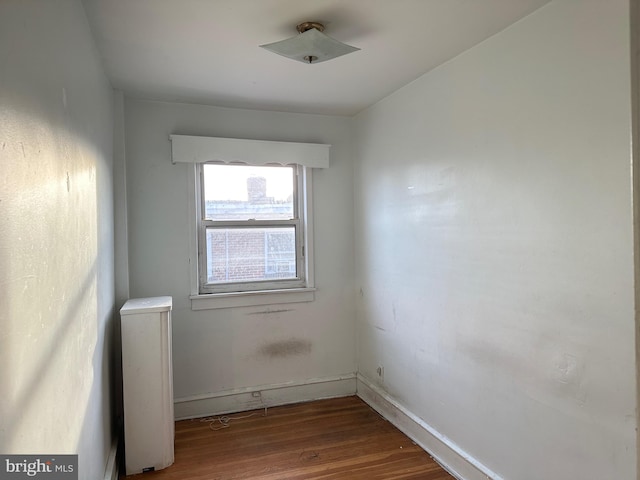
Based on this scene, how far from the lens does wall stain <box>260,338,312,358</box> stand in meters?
3.41

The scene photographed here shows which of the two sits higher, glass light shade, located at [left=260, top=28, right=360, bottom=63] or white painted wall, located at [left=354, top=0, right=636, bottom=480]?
glass light shade, located at [left=260, top=28, right=360, bottom=63]

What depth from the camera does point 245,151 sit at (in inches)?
128

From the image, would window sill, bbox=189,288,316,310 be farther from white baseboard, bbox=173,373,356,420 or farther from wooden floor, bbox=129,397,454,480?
wooden floor, bbox=129,397,454,480

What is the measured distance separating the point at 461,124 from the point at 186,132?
2020mm

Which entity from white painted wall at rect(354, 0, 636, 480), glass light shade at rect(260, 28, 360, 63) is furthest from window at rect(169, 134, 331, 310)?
glass light shade at rect(260, 28, 360, 63)

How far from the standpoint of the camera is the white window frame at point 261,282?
3207 mm

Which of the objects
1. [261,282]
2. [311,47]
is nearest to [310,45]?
[311,47]

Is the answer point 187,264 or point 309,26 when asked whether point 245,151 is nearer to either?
point 187,264

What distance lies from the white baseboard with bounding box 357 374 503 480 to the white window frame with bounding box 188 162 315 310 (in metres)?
0.95

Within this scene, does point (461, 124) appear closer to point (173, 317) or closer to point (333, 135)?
point (333, 135)

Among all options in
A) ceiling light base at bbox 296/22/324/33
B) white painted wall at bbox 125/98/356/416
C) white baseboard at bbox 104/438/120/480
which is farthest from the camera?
white painted wall at bbox 125/98/356/416

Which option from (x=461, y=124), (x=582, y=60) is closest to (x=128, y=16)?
(x=461, y=124)

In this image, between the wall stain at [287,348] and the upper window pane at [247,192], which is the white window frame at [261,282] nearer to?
the upper window pane at [247,192]

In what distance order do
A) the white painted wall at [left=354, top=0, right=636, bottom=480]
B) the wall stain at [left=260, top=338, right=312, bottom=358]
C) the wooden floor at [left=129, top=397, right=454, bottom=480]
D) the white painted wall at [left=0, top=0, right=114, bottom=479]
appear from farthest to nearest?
the wall stain at [left=260, top=338, right=312, bottom=358]
the wooden floor at [left=129, top=397, right=454, bottom=480]
the white painted wall at [left=354, top=0, right=636, bottom=480]
the white painted wall at [left=0, top=0, right=114, bottom=479]
